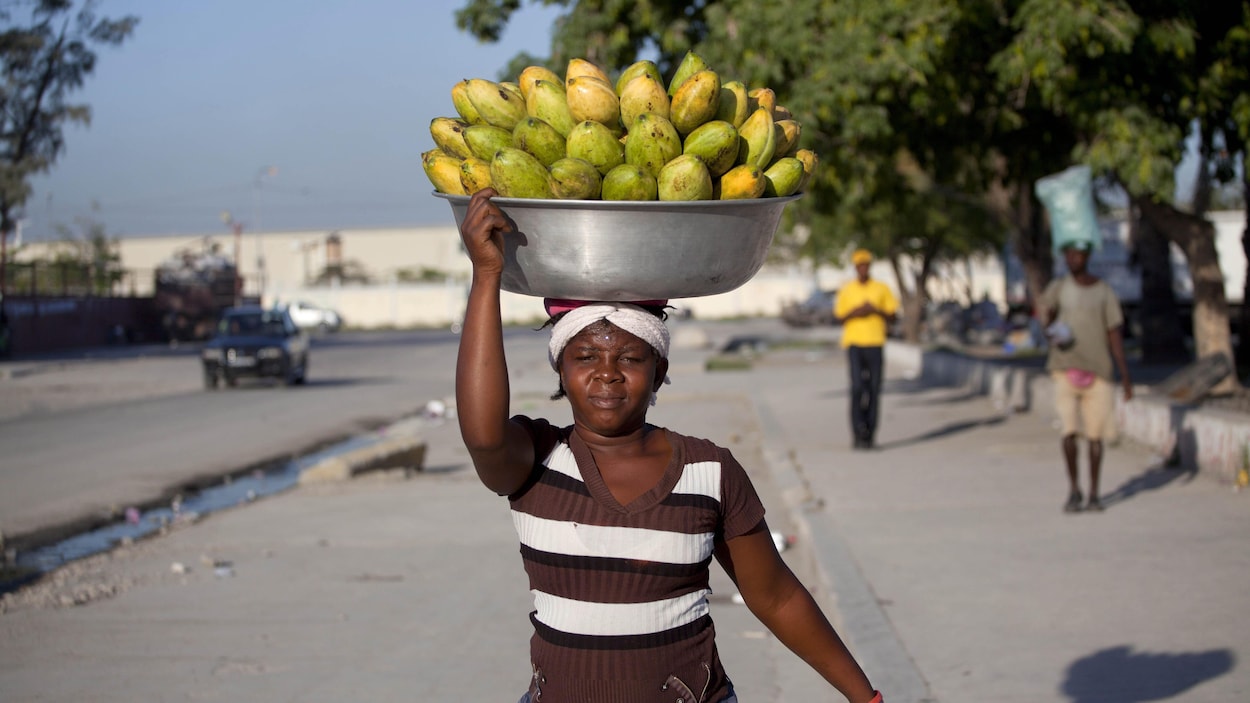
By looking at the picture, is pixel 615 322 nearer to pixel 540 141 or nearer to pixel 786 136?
pixel 540 141

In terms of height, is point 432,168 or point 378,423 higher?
point 432,168

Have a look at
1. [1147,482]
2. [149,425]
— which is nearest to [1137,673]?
[1147,482]

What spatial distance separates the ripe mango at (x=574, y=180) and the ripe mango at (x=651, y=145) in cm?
12

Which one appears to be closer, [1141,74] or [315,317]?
[1141,74]

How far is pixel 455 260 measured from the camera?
4173 inches

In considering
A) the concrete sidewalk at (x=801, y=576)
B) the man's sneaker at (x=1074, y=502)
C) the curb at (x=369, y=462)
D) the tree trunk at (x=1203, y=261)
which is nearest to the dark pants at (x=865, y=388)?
the concrete sidewalk at (x=801, y=576)

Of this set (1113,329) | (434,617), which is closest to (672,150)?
(434,617)

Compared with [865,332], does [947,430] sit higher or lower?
lower

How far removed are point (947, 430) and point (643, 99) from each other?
12.0 meters

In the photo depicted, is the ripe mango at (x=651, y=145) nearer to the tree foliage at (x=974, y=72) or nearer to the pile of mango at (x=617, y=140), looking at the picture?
the pile of mango at (x=617, y=140)

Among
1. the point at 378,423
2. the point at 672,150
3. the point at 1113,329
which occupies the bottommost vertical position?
the point at 378,423

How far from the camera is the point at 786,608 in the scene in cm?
290

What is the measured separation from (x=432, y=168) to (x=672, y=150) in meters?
0.55

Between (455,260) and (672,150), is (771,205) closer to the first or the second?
(672,150)
